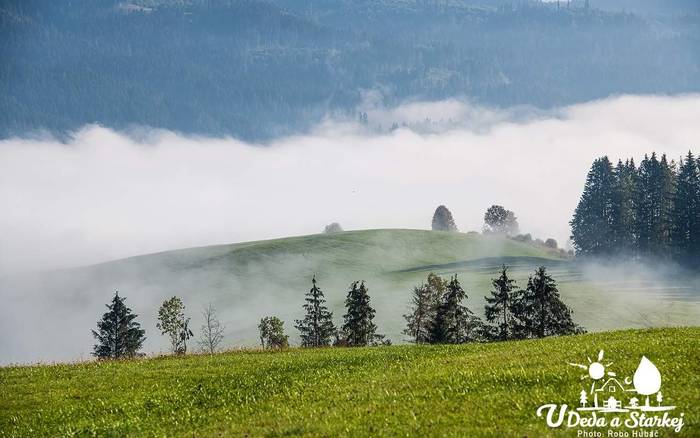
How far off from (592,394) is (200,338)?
120 metres

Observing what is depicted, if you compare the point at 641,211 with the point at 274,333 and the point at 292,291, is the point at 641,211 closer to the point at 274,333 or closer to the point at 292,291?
the point at 292,291

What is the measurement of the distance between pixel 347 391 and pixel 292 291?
5336 inches

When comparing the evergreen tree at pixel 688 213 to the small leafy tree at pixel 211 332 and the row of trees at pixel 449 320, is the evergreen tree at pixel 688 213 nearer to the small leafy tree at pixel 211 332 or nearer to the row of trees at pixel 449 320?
the row of trees at pixel 449 320

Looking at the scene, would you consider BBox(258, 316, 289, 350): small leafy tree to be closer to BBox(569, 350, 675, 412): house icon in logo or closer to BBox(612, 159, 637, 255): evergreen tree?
BBox(569, 350, 675, 412): house icon in logo

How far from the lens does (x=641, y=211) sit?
168 metres

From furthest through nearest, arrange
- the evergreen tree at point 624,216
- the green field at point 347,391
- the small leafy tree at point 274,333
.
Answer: the evergreen tree at point 624,216 < the small leafy tree at point 274,333 < the green field at point 347,391

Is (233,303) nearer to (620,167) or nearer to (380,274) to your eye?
(380,274)

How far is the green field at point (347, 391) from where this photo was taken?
2030 cm

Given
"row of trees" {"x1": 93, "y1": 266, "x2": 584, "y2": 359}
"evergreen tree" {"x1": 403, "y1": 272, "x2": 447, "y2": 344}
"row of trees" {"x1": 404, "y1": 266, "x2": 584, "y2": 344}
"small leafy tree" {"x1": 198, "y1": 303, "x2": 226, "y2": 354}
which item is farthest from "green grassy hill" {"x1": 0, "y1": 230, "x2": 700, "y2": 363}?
"row of trees" {"x1": 404, "y1": 266, "x2": 584, "y2": 344}

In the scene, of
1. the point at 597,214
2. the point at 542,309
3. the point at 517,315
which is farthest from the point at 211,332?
Answer: the point at 597,214

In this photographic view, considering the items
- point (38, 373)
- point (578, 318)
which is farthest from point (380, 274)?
point (38, 373)

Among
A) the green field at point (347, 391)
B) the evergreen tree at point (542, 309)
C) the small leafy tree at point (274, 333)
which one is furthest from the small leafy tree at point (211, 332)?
the green field at point (347, 391)

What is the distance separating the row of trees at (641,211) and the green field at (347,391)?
136 metres

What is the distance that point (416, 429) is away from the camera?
19.3 metres
